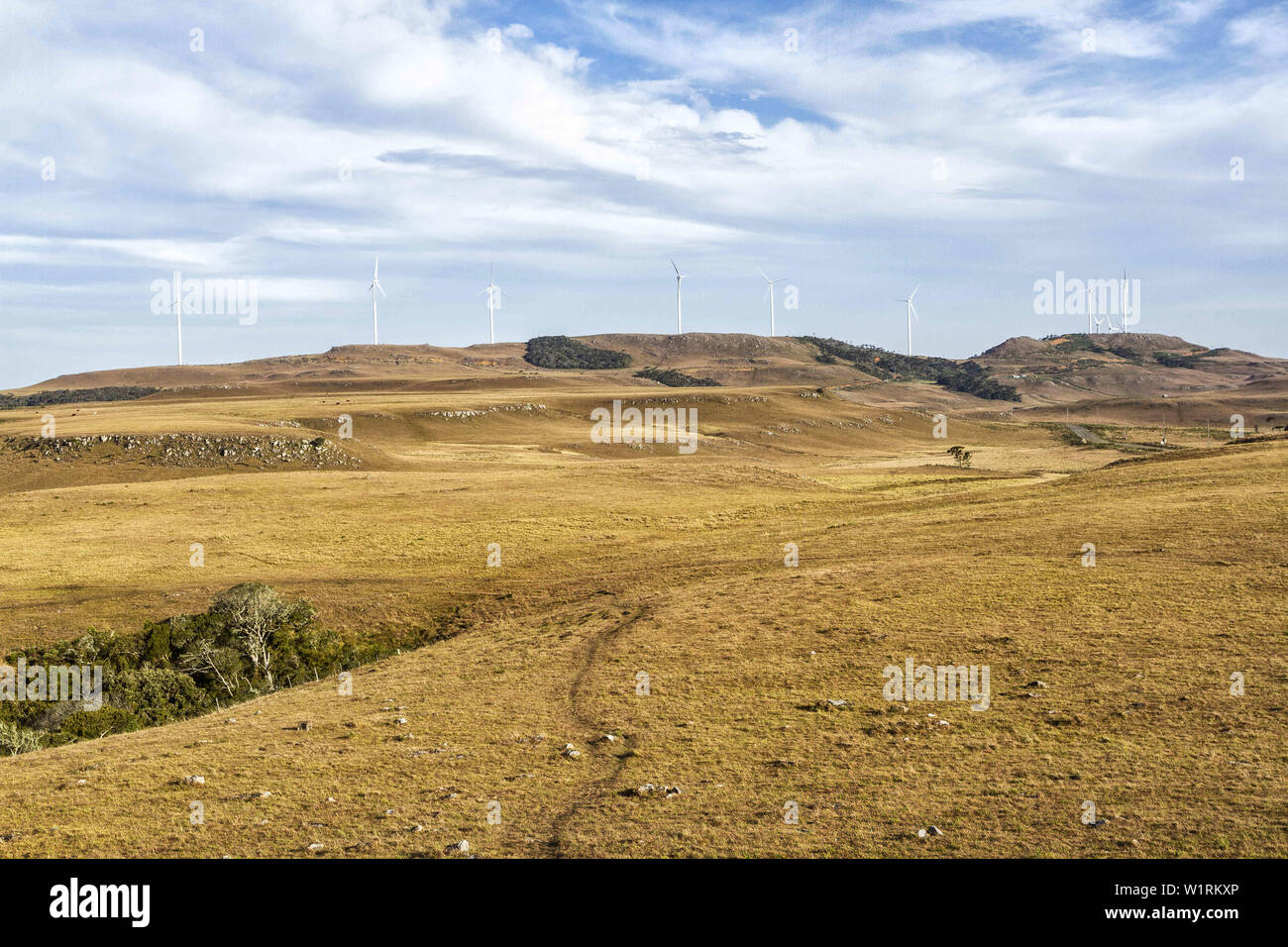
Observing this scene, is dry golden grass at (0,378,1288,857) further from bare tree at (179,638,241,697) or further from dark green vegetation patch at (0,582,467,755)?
bare tree at (179,638,241,697)

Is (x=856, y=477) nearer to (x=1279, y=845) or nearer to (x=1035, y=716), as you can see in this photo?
(x=1035, y=716)

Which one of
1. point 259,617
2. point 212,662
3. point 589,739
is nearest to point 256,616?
point 259,617

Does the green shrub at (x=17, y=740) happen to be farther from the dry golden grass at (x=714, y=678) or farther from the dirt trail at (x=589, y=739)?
the dirt trail at (x=589, y=739)

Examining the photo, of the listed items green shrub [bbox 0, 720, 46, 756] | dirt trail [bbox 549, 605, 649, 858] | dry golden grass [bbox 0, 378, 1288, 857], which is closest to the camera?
dry golden grass [bbox 0, 378, 1288, 857]

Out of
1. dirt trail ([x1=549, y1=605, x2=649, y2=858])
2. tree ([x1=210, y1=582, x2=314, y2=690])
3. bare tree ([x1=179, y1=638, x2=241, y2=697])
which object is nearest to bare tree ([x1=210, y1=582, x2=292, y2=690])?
tree ([x1=210, y1=582, x2=314, y2=690])

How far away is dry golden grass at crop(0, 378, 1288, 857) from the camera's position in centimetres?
1706

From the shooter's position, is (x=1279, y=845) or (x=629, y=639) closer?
(x=1279, y=845)

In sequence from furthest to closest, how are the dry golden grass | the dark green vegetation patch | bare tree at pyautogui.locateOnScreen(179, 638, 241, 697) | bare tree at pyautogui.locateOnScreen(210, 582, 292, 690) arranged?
1. bare tree at pyautogui.locateOnScreen(210, 582, 292, 690)
2. bare tree at pyautogui.locateOnScreen(179, 638, 241, 697)
3. the dark green vegetation patch
4. the dry golden grass

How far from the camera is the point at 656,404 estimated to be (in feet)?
629

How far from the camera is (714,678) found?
27.7 meters

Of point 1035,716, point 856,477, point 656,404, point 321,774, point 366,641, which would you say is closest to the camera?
point 321,774

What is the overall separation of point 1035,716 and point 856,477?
90708 millimetres

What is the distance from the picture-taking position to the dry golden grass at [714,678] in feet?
56.0
